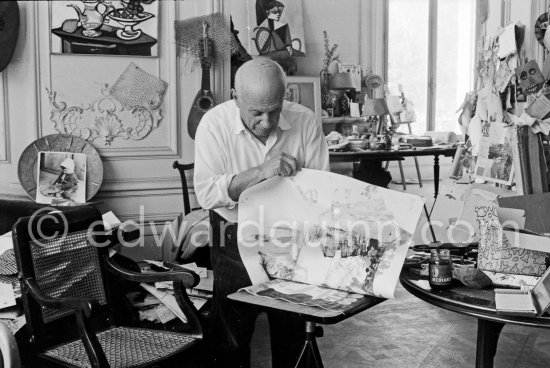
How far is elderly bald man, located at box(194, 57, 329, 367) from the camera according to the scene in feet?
5.52

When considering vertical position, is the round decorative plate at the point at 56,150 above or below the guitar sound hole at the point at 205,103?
below

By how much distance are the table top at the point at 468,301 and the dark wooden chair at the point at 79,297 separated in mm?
682

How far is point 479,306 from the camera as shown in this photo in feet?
5.14

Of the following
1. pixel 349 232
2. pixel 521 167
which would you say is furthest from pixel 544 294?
pixel 521 167

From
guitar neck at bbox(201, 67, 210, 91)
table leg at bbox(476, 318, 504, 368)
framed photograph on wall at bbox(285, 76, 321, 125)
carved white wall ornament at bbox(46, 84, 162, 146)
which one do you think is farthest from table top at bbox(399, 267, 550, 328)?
framed photograph on wall at bbox(285, 76, 321, 125)

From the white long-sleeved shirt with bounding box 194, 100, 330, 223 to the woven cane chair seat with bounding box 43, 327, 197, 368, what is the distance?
1.50 feet

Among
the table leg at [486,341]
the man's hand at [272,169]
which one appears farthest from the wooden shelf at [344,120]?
the man's hand at [272,169]

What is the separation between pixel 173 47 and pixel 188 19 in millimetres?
387

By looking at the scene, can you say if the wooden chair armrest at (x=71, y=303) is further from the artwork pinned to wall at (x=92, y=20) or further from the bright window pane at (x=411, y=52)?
the bright window pane at (x=411, y=52)

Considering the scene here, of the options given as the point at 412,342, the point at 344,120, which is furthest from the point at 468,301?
the point at 344,120

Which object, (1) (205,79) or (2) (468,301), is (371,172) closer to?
(1) (205,79)

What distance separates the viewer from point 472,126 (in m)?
3.92

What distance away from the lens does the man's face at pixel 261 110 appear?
5.50ft

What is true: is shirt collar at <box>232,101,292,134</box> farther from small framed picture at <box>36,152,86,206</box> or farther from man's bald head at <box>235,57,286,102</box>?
small framed picture at <box>36,152,86,206</box>
